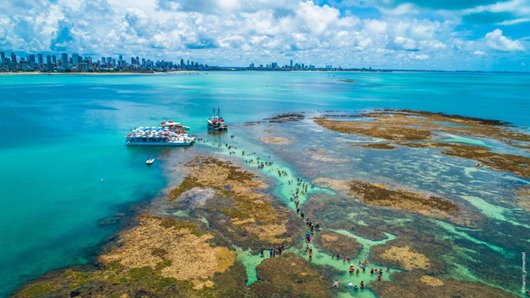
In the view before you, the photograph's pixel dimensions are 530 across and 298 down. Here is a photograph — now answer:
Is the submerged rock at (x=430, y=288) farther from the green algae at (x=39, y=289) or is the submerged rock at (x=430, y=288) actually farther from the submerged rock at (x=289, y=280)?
the green algae at (x=39, y=289)

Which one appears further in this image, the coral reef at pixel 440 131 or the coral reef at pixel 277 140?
the coral reef at pixel 277 140

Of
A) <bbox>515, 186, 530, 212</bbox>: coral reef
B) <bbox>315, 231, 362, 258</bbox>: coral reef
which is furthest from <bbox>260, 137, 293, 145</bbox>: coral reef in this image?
<bbox>515, 186, 530, 212</bbox>: coral reef

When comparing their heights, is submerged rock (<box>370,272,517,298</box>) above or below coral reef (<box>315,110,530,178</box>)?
below

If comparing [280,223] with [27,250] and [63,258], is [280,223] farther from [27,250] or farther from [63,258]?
[27,250]

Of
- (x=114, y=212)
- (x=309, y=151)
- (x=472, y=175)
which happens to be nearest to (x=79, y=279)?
(x=114, y=212)

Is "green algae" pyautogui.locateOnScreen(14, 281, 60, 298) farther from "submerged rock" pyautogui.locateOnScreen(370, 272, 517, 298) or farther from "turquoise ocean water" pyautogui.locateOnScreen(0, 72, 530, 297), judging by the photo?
"submerged rock" pyautogui.locateOnScreen(370, 272, 517, 298)

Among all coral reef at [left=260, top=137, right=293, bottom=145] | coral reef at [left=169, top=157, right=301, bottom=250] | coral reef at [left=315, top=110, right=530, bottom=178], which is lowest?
coral reef at [left=169, top=157, right=301, bottom=250]

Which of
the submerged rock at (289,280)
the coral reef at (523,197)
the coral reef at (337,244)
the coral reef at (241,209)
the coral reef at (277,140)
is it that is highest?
the coral reef at (277,140)

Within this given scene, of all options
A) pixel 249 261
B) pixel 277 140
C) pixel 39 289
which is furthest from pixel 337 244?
pixel 277 140

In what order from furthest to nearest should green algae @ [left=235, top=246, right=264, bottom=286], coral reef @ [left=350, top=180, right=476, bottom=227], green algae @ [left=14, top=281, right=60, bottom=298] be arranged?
coral reef @ [left=350, top=180, right=476, bottom=227], green algae @ [left=235, top=246, right=264, bottom=286], green algae @ [left=14, top=281, right=60, bottom=298]

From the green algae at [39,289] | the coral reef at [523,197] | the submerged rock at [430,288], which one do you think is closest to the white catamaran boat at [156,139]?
the green algae at [39,289]

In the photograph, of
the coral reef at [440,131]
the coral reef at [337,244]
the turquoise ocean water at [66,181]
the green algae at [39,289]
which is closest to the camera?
the green algae at [39,289]
